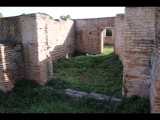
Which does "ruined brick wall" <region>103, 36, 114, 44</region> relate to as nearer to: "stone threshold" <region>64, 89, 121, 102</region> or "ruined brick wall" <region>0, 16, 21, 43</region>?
"ruined brick wall" <region>0, 16, 21, 43</region>

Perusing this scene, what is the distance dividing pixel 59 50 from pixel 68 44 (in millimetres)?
1598

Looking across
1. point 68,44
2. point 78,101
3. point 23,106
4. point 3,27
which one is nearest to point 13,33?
point 3,27

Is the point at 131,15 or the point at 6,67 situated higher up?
the point at 131,15

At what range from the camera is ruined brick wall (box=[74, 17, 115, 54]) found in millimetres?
13180

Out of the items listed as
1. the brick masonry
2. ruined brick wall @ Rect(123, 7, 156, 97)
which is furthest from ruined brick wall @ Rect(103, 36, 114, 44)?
ruined brick wall @ Rect(123, 7, 156, 97)

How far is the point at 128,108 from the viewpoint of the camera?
4125mm

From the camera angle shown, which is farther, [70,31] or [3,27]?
[70,31]

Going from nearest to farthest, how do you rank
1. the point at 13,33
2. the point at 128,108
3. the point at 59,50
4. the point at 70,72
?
the point at 128,108 → the point at 13,33 → the point at 70,72 → the point at 59,50

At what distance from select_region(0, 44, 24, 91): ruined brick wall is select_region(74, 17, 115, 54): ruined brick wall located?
7.93 m

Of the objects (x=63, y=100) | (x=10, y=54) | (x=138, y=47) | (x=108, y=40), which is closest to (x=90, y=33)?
(x=108, y=40)

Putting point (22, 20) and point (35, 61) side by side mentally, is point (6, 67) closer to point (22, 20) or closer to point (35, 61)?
point (35, 61)

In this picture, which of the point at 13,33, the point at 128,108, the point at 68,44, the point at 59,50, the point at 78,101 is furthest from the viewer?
the point at 68,44

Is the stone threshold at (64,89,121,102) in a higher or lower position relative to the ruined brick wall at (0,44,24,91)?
lower

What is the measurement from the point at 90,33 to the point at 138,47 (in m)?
9.35
